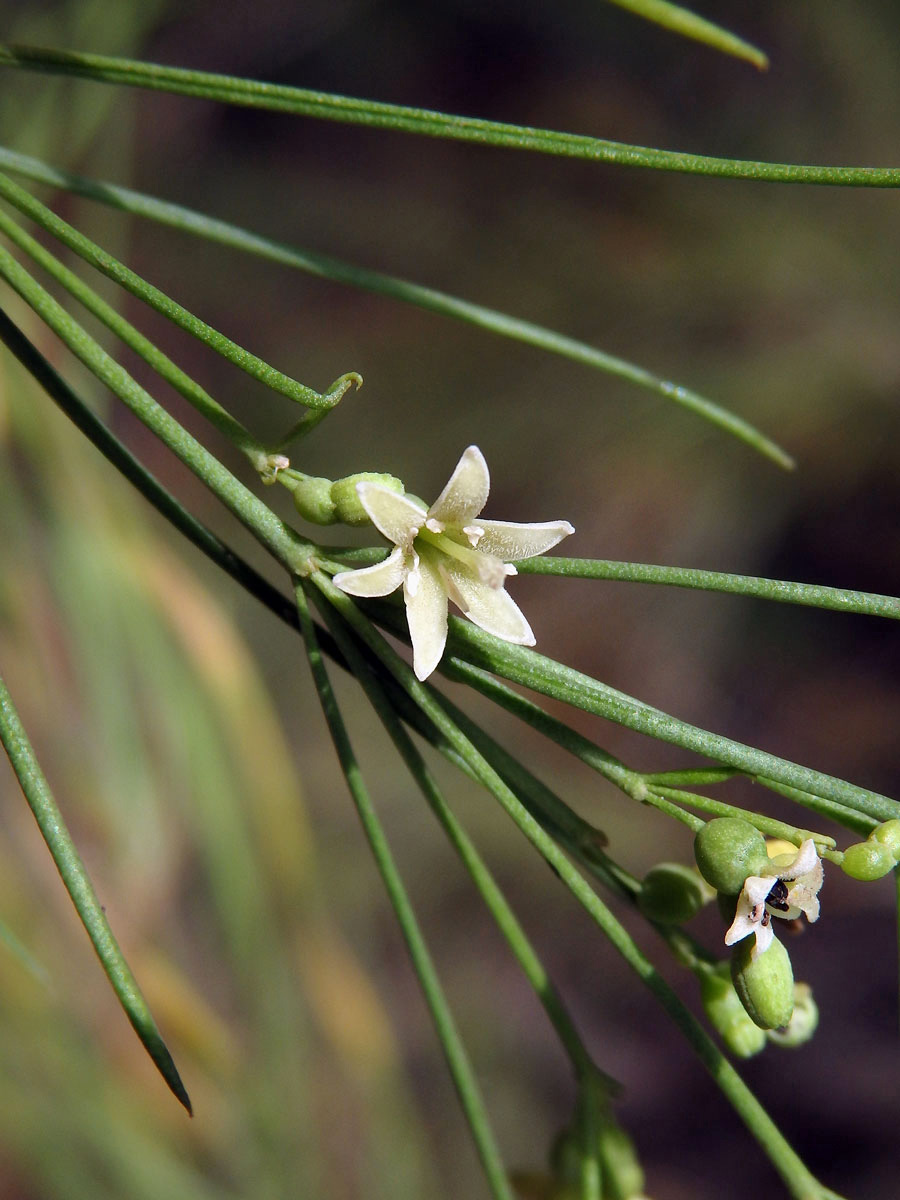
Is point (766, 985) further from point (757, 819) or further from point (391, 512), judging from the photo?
point (391, 512)

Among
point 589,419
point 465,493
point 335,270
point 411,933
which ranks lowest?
point 411,933

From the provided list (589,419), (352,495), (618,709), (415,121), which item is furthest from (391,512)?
(589,419)

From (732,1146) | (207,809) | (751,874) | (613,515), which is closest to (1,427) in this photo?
(207,809)

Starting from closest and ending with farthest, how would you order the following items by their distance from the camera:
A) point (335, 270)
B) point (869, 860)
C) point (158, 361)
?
point (869, 860) → point (158, 361) → point (335, 270)

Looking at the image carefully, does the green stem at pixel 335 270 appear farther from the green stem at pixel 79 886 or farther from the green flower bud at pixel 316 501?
the green stem at pixel 79 886

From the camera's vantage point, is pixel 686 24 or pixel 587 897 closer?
pixel 587 897

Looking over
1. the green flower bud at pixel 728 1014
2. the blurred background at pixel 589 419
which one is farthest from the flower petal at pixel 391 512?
the blurred background at pixel 589 419
